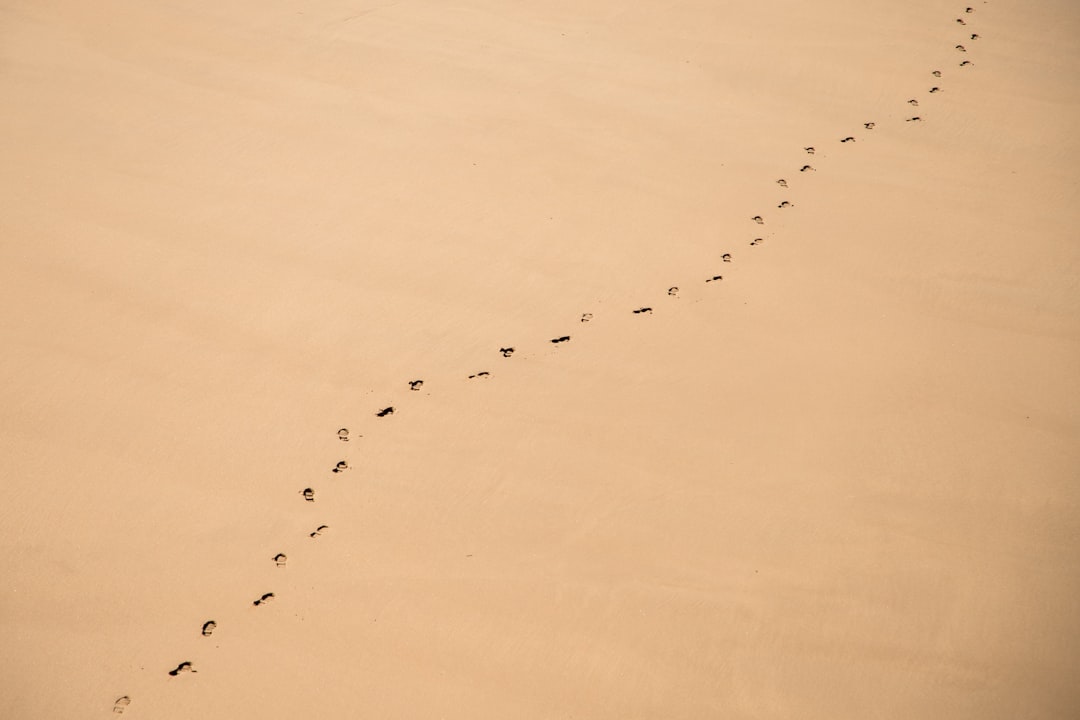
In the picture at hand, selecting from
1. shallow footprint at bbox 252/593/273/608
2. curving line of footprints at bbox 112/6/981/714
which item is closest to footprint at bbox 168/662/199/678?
curving line of footprints at bbox 112/6/981/714

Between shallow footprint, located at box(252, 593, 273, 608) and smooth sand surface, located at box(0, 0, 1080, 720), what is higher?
smooth sand surface, located at box(0, 0, 1080, 720)

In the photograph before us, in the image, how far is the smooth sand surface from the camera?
Result: 6.10ft

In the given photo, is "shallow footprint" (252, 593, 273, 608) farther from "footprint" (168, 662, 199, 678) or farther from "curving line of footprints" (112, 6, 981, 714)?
"footprint" (168, 662, 199, 678)

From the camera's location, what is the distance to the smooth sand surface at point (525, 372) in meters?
1.86

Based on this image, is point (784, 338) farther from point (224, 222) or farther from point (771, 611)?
point (224, 222)

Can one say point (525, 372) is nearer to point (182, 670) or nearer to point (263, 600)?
point (263, 600)

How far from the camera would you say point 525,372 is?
2.30 m

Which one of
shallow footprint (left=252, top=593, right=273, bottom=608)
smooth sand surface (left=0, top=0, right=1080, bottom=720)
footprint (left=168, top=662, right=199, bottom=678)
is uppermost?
smooth sand surface (left=0, top=0, right=1080, bottom=720)

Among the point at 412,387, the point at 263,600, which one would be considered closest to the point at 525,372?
the point at 412,387

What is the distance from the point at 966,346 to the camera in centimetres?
243

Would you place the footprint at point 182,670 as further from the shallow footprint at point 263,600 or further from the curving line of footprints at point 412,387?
the shallow footprint at point 263,600

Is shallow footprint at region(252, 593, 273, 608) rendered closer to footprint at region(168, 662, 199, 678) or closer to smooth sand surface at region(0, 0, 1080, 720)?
smooth sand surface at region(0, 0, 1080, 720)

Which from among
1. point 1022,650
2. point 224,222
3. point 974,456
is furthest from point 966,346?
point 224,222

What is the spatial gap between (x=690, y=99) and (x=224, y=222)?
1.88 metres
